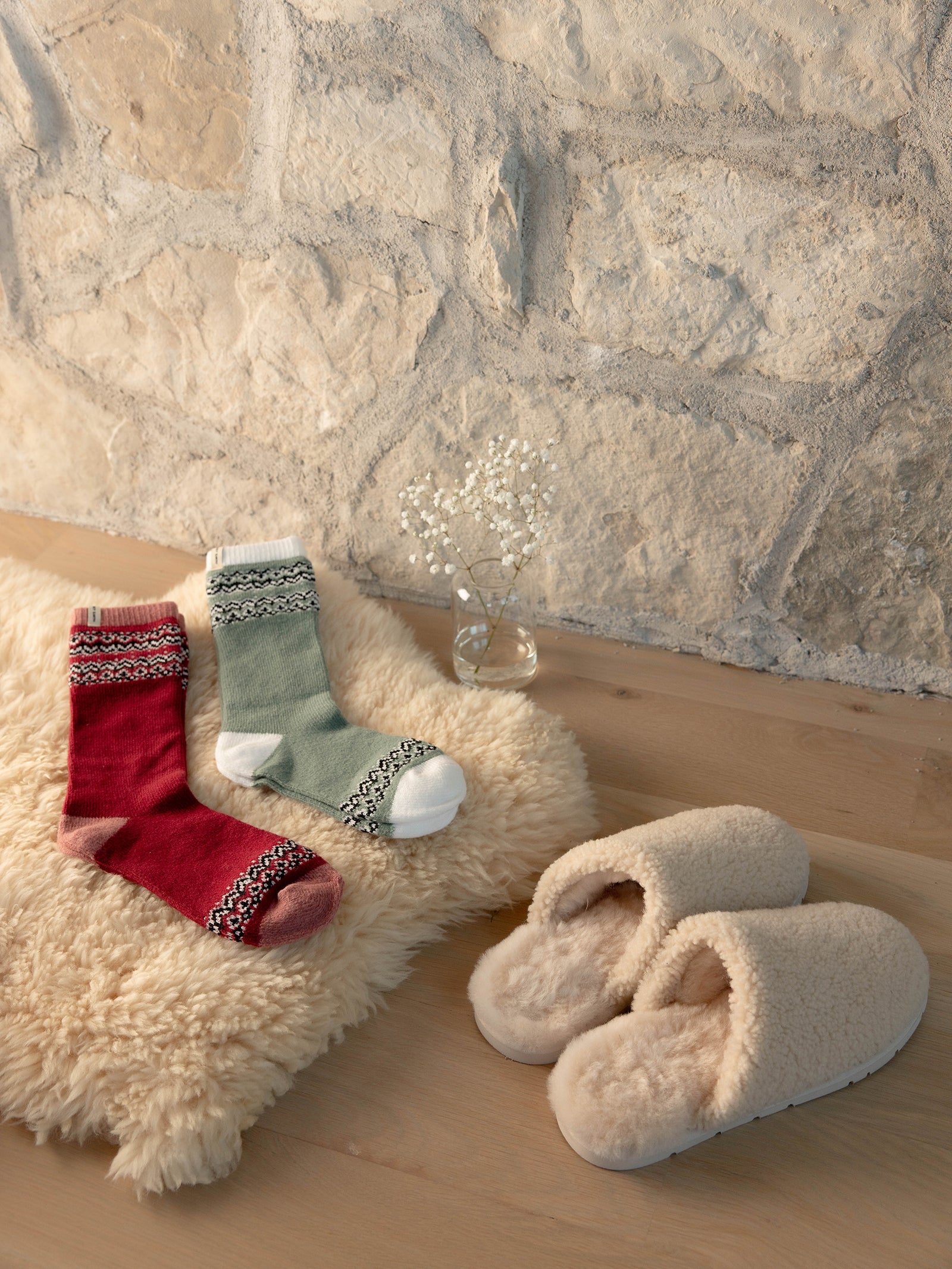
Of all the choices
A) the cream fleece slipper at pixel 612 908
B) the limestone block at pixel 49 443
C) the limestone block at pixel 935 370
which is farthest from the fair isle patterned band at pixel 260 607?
the limestone block at pixel 935 370

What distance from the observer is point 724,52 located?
0.95m

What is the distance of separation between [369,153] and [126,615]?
0.61 metres

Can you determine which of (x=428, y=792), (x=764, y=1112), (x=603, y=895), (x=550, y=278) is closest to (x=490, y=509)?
(x=550, y=278)

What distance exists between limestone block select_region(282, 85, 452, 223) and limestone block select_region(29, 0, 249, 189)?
0.27 feet

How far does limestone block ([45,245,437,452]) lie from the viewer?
1.20 m

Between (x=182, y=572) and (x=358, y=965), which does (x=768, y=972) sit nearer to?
(x=358, y=965)

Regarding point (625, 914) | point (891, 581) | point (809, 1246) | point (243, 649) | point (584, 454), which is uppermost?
point (584, 454)

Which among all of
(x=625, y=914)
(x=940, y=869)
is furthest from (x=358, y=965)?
(x=940, y=869)

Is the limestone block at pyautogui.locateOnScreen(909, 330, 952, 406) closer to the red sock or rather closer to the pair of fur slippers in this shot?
the pair of fur slippers

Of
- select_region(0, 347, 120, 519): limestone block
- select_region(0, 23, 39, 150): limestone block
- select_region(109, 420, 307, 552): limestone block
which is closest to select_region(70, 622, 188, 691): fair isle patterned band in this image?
select_region(109, 420, 307, 552): limestone block

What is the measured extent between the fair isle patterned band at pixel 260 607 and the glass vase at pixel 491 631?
7.4 inches

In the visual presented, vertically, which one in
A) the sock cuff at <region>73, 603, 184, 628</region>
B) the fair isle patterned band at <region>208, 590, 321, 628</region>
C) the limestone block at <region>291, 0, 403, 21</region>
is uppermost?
the limestone block at <region>291, 0, 403, 21</region>

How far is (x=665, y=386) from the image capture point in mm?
1133

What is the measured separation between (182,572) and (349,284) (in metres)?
0.50
